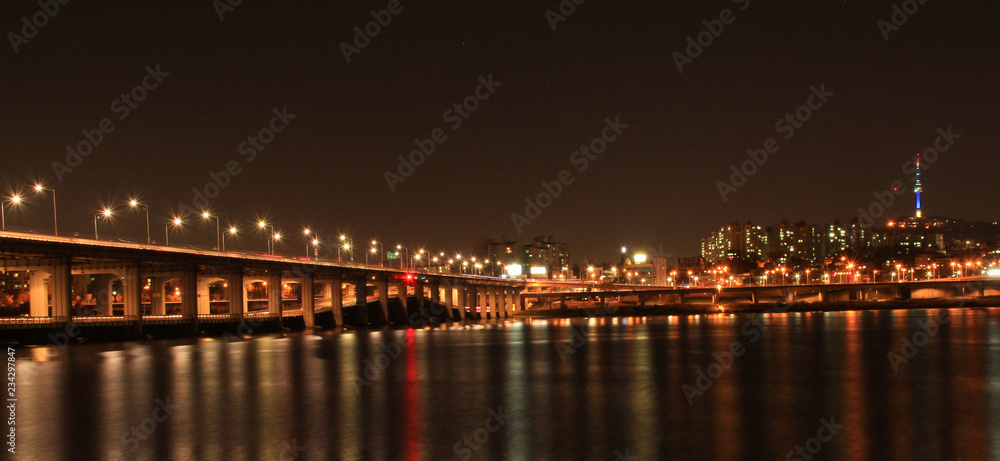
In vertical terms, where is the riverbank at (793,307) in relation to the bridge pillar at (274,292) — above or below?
below

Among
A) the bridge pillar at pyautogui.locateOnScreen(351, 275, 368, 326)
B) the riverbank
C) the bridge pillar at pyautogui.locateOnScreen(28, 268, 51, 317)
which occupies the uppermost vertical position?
the bridge pillar at pyautogui.locateOnScreen(28, 268, 51, 317)

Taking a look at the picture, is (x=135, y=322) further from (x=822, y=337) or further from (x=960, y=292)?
(x=960, y=292)

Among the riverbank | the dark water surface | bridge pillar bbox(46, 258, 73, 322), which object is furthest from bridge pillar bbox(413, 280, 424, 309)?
the dark water surface

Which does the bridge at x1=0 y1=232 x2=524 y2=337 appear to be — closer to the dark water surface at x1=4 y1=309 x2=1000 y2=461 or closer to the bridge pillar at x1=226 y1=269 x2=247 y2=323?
the bridge pillar at x1=226 y1=269 x2=247 y2=323

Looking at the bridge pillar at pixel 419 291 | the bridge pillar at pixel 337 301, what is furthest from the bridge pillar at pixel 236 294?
the bridge pillar at pixel 419 291

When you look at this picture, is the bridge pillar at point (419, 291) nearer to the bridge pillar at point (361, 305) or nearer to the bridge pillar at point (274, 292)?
the bridge pillar at point (361, 305)

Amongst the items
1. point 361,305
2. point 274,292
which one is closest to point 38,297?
point 274,292

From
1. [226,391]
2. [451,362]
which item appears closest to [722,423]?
[226,391]

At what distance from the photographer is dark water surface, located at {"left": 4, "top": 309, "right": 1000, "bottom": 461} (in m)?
16.8

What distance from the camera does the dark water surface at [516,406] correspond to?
16.8 m

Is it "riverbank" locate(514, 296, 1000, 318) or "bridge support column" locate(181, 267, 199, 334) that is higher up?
"bridge support column" locate(181, 267, 199, 334)

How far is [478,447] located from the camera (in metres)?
17.2

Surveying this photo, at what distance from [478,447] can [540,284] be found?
16591 cm

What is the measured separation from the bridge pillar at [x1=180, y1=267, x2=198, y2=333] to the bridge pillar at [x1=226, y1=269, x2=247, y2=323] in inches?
265
